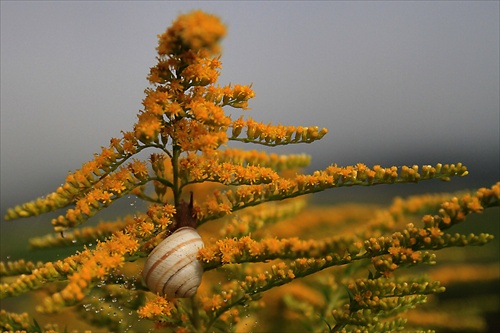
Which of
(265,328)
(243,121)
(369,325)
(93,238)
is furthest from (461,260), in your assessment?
(93,238)

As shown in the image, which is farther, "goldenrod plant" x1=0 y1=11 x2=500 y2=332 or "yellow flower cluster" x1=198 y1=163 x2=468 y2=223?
"yellow flower cluster" x1=198 y1=163 x2=468 y2=223

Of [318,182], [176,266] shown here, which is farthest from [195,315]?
[318,182]

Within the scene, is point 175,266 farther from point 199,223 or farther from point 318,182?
point 318,182

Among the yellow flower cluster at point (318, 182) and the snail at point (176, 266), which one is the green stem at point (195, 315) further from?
the yellow flower cluster at point (318, 182)

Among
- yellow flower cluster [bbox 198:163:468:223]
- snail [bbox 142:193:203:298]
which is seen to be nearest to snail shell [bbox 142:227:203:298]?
snail [bbox 142:193:203:298]

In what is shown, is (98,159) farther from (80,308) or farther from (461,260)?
(461,260)

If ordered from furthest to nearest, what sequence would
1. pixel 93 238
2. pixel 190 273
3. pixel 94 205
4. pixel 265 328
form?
pixel 265 328 < pixel 93 238 < pixel 190 273 < pixel 94 205

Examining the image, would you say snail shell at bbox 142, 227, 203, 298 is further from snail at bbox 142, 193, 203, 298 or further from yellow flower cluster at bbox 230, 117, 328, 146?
yellow flower cluster at bbox 230, 117, 328, 146
